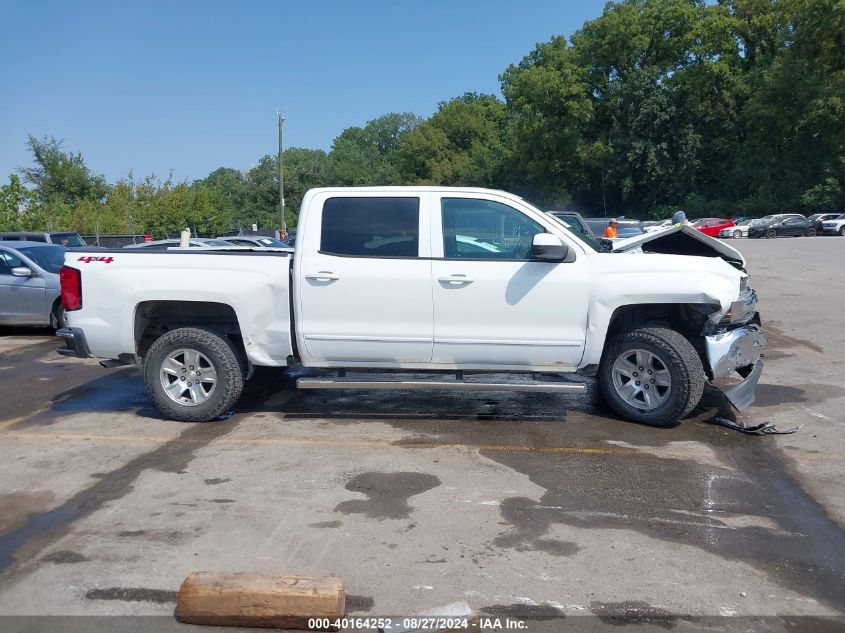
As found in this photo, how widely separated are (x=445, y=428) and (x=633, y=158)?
58.0m

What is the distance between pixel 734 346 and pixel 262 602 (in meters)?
4.74

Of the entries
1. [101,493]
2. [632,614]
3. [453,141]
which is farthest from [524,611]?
[453,141]

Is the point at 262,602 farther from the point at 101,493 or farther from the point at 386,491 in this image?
the point at 101,493

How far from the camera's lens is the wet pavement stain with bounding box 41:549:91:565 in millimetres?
4270

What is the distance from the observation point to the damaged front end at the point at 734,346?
662cm

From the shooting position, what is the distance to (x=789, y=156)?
55750mm

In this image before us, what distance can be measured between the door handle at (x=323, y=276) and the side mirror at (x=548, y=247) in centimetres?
170

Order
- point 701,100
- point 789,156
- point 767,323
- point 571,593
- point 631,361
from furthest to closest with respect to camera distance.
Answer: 1. point 701,100
2. point 789,156
3. point 767,323
4. point 631,361
5. point 571,593

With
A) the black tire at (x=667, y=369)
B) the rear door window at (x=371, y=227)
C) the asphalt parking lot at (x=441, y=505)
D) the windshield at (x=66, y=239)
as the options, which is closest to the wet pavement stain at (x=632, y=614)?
the asphalt parking lot at (x=441, y=505)

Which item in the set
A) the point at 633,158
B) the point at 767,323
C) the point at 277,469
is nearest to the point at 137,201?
the point at 633,158

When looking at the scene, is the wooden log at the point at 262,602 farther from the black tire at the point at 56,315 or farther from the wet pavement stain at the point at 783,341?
the black tire at the point at 56,315

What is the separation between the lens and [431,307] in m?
6.58

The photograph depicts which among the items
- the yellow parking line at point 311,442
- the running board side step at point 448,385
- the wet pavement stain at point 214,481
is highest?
the running board side step at point 448,385

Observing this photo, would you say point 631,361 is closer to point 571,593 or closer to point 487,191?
point 487,191
